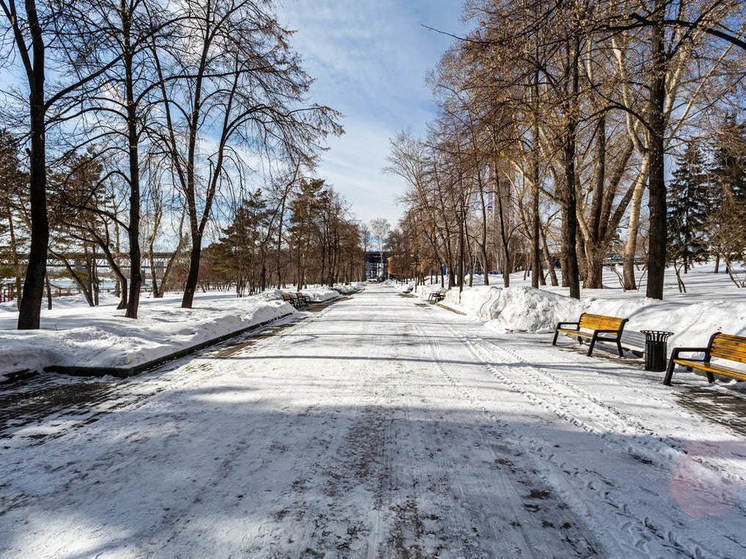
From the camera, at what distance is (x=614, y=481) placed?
3146 mm

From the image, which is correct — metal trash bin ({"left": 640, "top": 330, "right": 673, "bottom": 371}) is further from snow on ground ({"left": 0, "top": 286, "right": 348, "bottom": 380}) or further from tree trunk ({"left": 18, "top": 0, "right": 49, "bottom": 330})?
tree trunk ({"left": 18, "top": 0, "right": 49, "bottom": 330})

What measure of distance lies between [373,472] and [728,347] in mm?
5869

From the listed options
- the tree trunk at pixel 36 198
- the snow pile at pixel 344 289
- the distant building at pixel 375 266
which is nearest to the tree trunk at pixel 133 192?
the tree trunk at pixel 36 198

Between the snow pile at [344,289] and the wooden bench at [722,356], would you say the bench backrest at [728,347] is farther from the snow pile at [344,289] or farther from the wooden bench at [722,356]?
the snow pile at [344,289]

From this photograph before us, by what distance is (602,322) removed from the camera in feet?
29.1

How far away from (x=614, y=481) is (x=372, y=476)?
198cm

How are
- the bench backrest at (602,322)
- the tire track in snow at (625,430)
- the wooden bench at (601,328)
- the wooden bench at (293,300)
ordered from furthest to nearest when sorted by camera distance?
the wooden bench at (293,300) < the bench backrest at (602,322) < the wooden bench at (601,328) < the tire track in snow at (625,430)

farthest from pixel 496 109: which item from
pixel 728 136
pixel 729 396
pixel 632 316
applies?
pixel 729 396

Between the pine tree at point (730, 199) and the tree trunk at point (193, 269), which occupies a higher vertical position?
the pine tree at point (730, 199)

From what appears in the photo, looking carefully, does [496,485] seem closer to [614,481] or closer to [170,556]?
[614,481]

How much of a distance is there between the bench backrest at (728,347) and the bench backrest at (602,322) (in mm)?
2044

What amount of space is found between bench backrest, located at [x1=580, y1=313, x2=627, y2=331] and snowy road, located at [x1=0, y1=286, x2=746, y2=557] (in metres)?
2.69

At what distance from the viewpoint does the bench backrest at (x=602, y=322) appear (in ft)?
27.4

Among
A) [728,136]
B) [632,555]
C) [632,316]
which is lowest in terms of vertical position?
[632,555]
